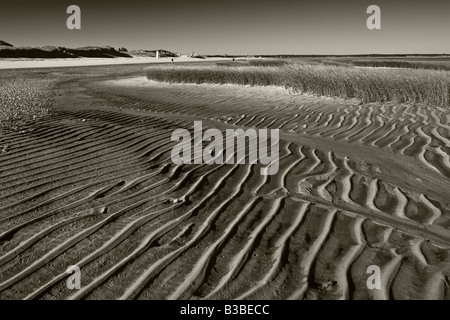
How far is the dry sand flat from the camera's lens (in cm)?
268

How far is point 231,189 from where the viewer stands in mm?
4418

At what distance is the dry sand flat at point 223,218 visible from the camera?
105 inches

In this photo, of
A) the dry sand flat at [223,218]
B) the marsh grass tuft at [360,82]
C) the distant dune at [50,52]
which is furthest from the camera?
the distant dune at [50,52]

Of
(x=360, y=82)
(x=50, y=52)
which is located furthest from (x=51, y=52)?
(x=360, y=82)

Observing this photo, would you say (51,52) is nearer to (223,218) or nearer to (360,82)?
(360,82)

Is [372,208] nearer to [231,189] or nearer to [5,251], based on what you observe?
[231,189]

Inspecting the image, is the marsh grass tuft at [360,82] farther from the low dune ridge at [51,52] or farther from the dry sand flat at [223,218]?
the low dune ridge at [51,52]

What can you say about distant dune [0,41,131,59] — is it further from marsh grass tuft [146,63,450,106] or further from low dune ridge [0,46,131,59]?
marsh grass tuft [146,63,450,106]

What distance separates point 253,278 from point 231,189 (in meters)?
1.76

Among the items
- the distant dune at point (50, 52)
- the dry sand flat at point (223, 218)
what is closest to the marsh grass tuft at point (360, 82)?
the dry sand flat at point (223, 218)

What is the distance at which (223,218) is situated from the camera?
3.67 m

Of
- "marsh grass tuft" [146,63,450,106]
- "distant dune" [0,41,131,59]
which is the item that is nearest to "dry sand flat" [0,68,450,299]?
"marsh grass tuft" [146,63,450,106]

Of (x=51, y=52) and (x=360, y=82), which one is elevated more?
(x=51, y=52)
